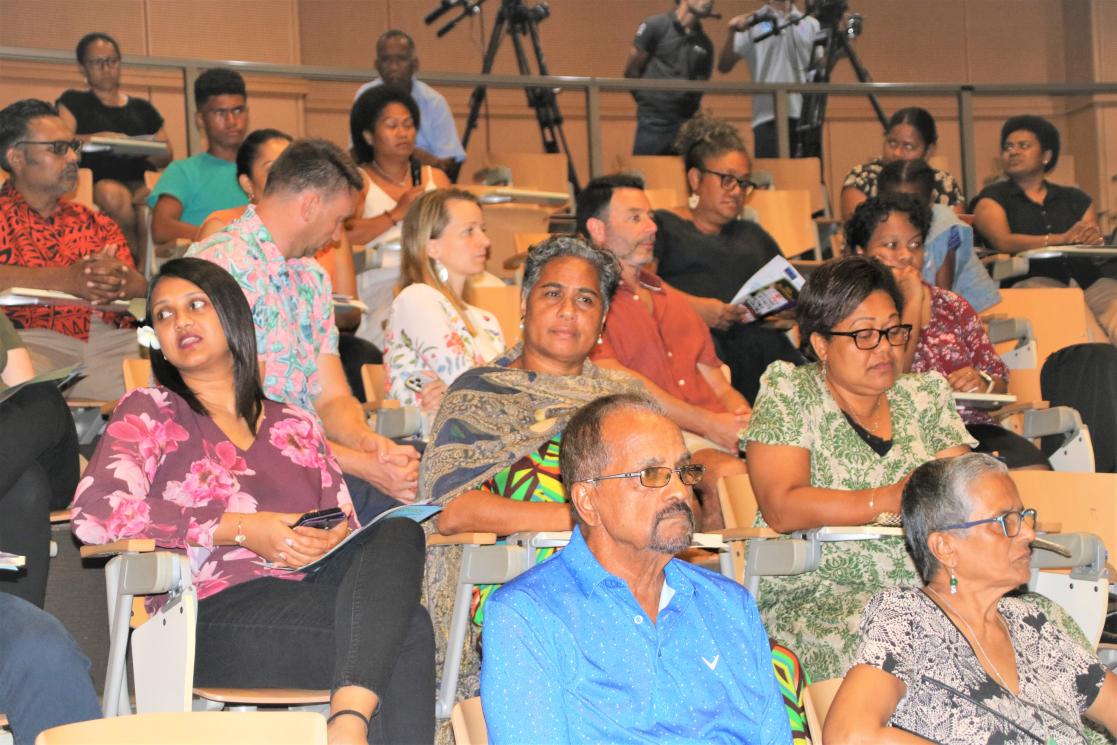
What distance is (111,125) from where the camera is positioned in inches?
234

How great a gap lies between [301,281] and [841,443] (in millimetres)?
1427

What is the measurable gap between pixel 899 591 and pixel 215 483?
1292 mm

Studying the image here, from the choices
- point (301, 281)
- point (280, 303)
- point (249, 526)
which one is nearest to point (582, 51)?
point (301, 281)

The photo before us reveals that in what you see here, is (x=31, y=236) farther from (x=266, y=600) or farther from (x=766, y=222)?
(x=766, y=222)

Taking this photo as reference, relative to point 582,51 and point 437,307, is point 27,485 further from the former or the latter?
point 582,51

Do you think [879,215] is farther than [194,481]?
Yes

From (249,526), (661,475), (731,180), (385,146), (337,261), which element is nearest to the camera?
(661,475)

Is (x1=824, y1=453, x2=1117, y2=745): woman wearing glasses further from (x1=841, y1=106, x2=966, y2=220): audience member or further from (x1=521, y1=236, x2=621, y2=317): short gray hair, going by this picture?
(x1=841, y1=106, x2=966, y2=220): audience member

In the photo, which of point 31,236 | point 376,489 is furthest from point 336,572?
point 31,236

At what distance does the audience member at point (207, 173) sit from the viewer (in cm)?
531

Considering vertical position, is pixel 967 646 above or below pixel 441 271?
below

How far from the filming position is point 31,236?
4.32 metres

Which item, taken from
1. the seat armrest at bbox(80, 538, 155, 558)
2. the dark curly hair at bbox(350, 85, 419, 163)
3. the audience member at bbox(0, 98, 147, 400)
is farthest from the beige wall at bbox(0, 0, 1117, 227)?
the seat armrest at bbox(80, 538, 155, 558)

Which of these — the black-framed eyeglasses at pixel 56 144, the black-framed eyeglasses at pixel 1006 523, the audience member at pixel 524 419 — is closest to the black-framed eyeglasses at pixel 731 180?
the audience member at pixel 524 419
